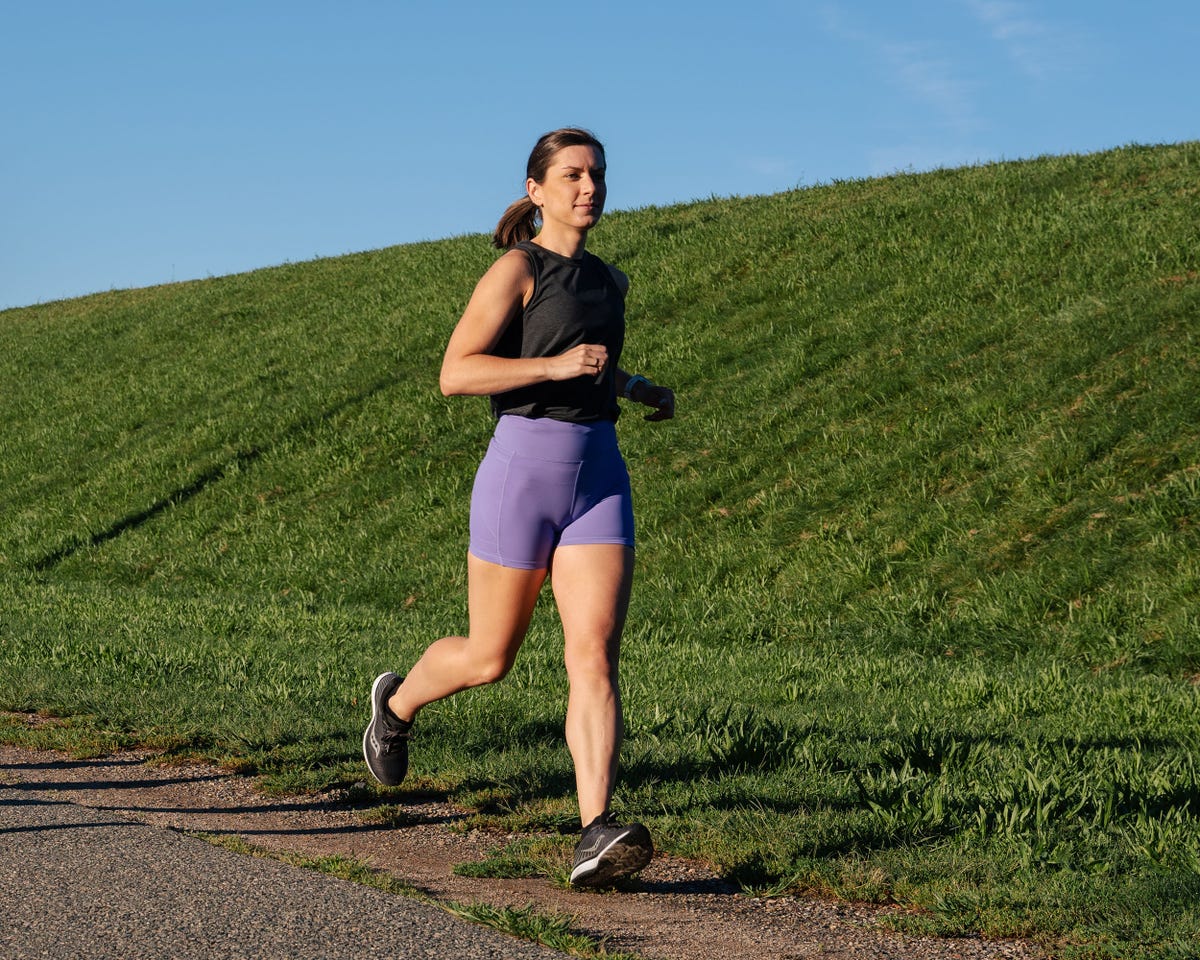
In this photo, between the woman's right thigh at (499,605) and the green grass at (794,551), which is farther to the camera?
the green grass at (794,551)

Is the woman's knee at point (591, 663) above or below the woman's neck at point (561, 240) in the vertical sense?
below

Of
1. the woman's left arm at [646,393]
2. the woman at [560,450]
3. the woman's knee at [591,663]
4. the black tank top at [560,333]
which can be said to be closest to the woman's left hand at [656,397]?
the woman's left arm at [646,393]

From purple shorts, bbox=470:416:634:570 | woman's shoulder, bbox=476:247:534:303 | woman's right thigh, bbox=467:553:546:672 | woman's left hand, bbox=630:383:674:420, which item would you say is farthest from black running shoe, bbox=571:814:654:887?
woman's shoulder, bbox=476:247:534:303

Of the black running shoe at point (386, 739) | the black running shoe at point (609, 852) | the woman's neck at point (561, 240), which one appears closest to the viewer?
the black running shoe at point (609, 852)

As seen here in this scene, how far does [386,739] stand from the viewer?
514 centimetres

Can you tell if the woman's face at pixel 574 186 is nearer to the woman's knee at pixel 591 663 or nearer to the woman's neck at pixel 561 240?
the woman's neck at pixel 561 240

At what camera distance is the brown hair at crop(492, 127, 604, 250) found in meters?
4.50

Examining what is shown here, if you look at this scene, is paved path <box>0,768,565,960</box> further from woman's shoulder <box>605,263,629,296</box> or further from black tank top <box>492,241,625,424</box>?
woman's shoulder <box>605,263,629,296</box>

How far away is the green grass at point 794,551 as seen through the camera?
4836mm

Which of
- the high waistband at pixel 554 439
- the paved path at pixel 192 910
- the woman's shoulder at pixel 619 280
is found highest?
the woman's shoulder at pixel 619 280

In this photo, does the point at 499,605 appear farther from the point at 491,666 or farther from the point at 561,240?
the point at 561,240

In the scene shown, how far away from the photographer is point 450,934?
3637 millimetres

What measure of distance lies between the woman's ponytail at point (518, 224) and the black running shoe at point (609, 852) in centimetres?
198

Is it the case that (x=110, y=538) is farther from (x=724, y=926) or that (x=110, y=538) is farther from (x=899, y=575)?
(x=724, y=926)
